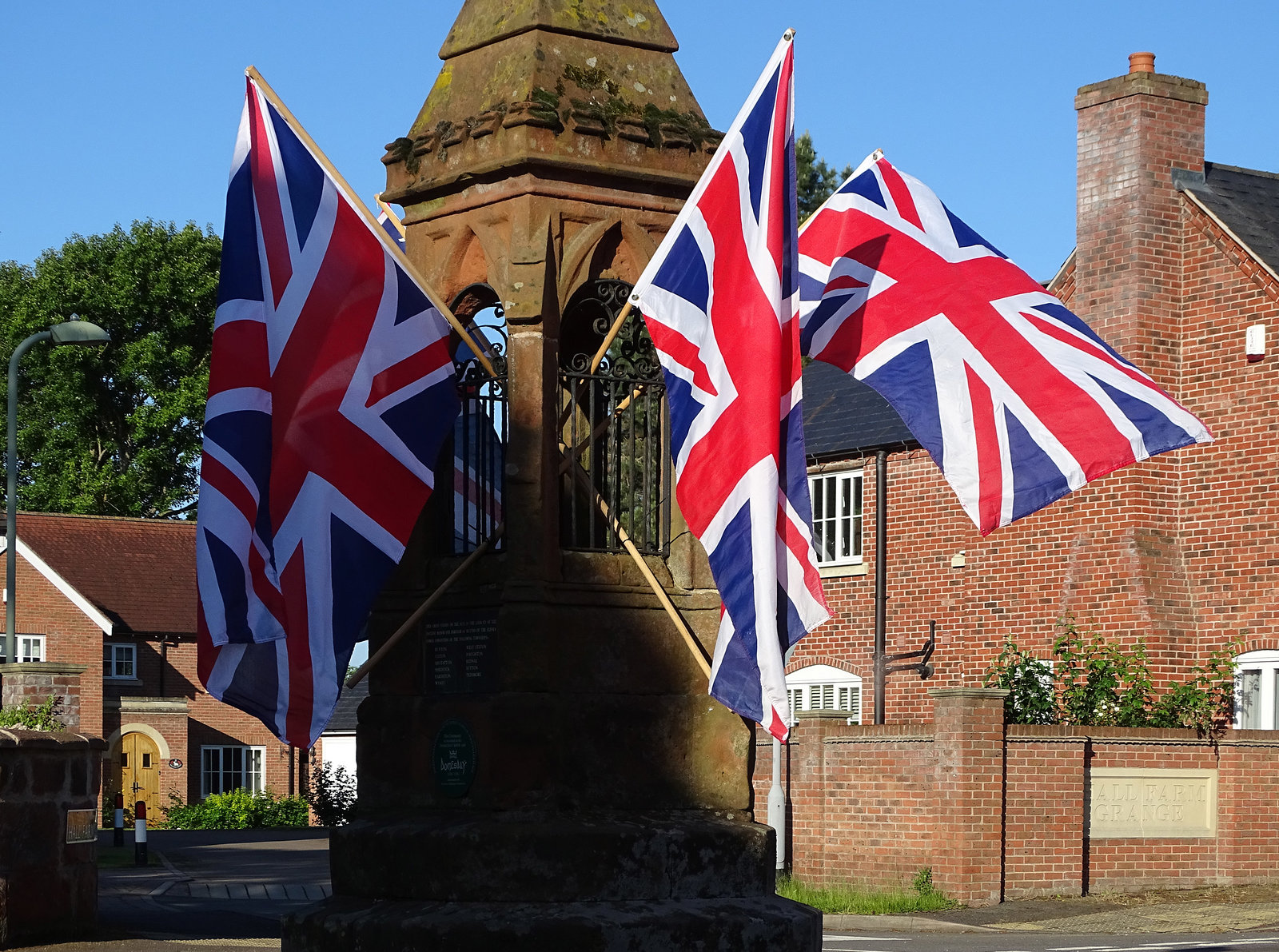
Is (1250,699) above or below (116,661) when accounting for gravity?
above

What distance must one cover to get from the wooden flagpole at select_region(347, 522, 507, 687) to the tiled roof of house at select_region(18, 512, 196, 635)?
126 ft

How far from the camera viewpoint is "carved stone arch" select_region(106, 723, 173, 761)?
144 ft

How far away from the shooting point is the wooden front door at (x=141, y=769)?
4406 centimetres

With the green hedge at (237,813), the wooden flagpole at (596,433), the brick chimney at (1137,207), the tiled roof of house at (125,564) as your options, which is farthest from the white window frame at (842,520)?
the tiled roof of house at (125,564)

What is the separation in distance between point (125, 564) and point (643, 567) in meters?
41.1

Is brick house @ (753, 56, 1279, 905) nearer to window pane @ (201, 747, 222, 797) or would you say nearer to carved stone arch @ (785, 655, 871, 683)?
carved stone arch @ (785, 655, 871, 683)

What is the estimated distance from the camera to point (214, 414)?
8.17 m

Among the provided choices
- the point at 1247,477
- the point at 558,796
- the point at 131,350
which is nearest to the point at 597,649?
the point at 558,796

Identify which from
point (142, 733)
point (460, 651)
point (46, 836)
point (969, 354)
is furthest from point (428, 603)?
point (142, 733)

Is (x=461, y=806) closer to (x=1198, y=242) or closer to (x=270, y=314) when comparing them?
(x=270, y=314)

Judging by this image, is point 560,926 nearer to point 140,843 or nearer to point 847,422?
point 140,843

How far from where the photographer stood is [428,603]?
7973 millimetres

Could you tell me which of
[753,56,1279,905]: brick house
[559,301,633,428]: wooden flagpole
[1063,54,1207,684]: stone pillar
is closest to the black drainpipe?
[753,56,1279,905]: brick house

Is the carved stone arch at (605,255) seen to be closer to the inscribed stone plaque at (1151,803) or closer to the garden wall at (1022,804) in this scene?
the garden wall at (1022,804)
